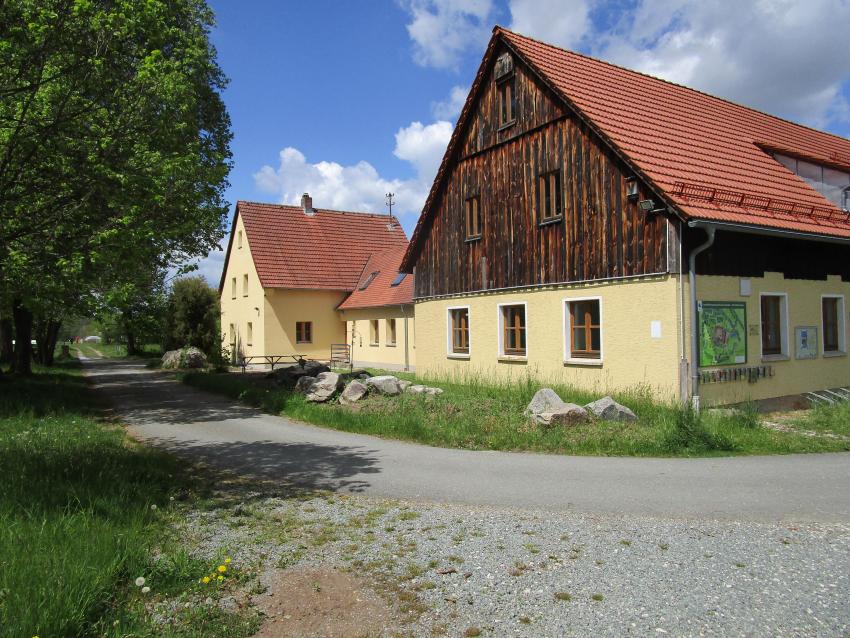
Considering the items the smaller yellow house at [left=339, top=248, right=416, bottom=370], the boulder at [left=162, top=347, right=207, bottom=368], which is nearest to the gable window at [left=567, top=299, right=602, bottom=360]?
the smaller yellow house at [left=339, top=248, right=416, bottom=370]

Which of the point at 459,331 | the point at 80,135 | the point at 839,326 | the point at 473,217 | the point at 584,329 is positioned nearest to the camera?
the point at 80,135

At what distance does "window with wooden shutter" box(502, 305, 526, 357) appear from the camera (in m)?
16.2

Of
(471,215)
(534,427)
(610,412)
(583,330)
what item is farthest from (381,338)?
(534,427)

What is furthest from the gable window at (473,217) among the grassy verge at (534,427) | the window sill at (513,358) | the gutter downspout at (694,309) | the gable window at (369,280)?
the gable window at (369,280)

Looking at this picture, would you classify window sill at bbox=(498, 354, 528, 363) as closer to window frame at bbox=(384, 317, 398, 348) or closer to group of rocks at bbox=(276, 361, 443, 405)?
group of rocks at bbox=(276, 361, 443, 405)

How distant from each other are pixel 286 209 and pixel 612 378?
25929mm

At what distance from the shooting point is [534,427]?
10406 mm

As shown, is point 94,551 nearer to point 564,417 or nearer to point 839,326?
point 564,417

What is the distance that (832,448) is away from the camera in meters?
9.13

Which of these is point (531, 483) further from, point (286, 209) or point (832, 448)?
point (286, 209)

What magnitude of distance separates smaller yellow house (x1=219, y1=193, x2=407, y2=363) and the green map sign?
843 inches

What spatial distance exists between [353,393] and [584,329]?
5.32 meters

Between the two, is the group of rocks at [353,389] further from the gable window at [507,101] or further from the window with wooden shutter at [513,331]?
the gable window at [507,101]

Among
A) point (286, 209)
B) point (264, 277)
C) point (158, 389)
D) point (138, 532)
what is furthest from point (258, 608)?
point (286, 209)
